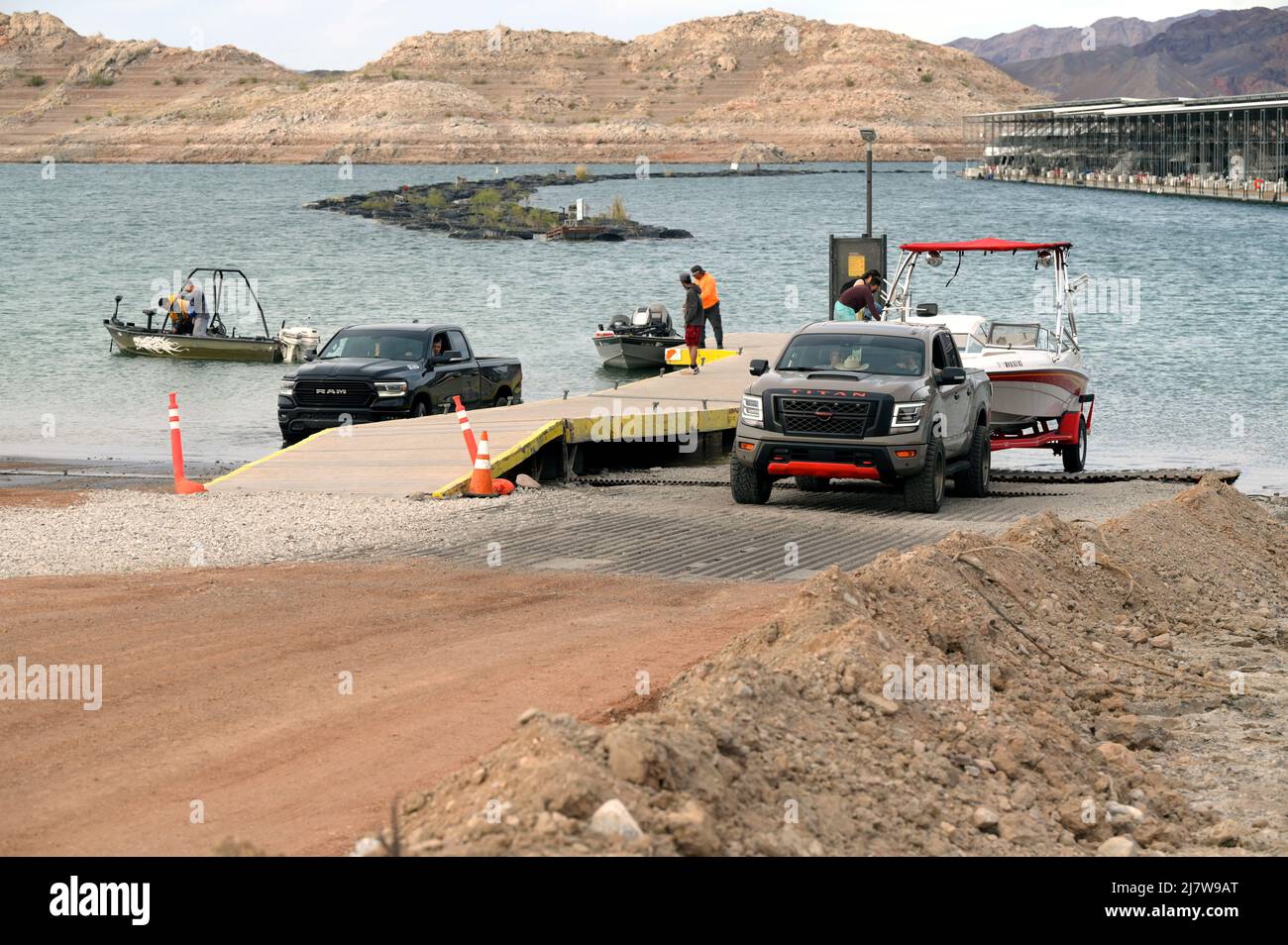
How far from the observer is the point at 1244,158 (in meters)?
130

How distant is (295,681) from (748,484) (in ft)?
27.2

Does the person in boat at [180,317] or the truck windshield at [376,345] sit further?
the person in boat at [180,317]

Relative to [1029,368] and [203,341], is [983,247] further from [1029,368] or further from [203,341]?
[203,341]

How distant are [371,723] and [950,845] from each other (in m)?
3.33

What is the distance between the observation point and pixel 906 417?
16875 millimetres

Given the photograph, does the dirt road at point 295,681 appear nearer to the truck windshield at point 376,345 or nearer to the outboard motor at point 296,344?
the truck windshield at point 376,345

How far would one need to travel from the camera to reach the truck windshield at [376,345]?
78.7 feet

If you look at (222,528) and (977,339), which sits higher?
(977,339)

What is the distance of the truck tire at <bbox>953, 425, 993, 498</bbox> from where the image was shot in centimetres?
1903

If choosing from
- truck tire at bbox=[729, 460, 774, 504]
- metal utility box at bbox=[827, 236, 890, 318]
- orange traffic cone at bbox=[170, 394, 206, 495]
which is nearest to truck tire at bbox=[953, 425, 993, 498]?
truck tire at bbox=[729, 460, 774, 504]

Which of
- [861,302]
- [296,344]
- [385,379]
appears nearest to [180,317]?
[296,344]

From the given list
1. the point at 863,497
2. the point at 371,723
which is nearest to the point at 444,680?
the point at 371,723

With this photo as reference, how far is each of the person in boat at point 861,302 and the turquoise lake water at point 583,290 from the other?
426 cm

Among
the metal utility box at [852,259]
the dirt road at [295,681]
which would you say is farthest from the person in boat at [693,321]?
the dirt road at [295,681]
